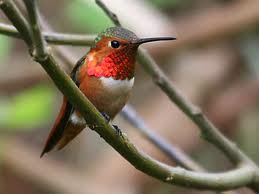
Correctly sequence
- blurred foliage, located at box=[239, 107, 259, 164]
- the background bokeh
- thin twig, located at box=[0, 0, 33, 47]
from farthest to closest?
blurred foliage, located at box=[239, 107, 259, 164] → the background bokeh → thin twig, located at box=[0, 0, 33, 47]

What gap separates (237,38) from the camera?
3.65 m

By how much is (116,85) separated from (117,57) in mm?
74

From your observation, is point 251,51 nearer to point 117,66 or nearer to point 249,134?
point 249,134

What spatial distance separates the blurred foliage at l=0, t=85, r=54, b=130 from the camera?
9.34ft

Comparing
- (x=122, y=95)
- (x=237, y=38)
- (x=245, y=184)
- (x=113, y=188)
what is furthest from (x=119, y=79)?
(x=237, y=38)

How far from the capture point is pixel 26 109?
9.49ft

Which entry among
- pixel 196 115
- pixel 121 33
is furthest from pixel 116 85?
pixel 196 115

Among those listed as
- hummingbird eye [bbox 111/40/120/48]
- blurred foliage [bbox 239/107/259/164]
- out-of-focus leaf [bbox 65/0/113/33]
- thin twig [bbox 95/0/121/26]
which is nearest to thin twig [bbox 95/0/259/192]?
thin twig [bbox 95/0/121/26]

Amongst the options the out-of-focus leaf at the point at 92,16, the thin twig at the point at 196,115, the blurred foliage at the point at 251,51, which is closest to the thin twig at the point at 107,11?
the thin twig at the point at 196,115

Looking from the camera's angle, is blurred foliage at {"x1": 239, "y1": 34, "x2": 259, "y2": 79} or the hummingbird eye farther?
blurred foliage at {"x1": 239, "y1": 34, "x2": 259, "y2": 79}

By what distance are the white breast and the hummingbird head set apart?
1 cm

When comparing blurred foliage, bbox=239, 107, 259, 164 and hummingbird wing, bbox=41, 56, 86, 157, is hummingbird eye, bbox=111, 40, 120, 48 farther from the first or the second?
blurred foliage, bbox=239, 107, 259, 164

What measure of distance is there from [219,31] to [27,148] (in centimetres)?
126

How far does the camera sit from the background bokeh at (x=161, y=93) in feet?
10.3
